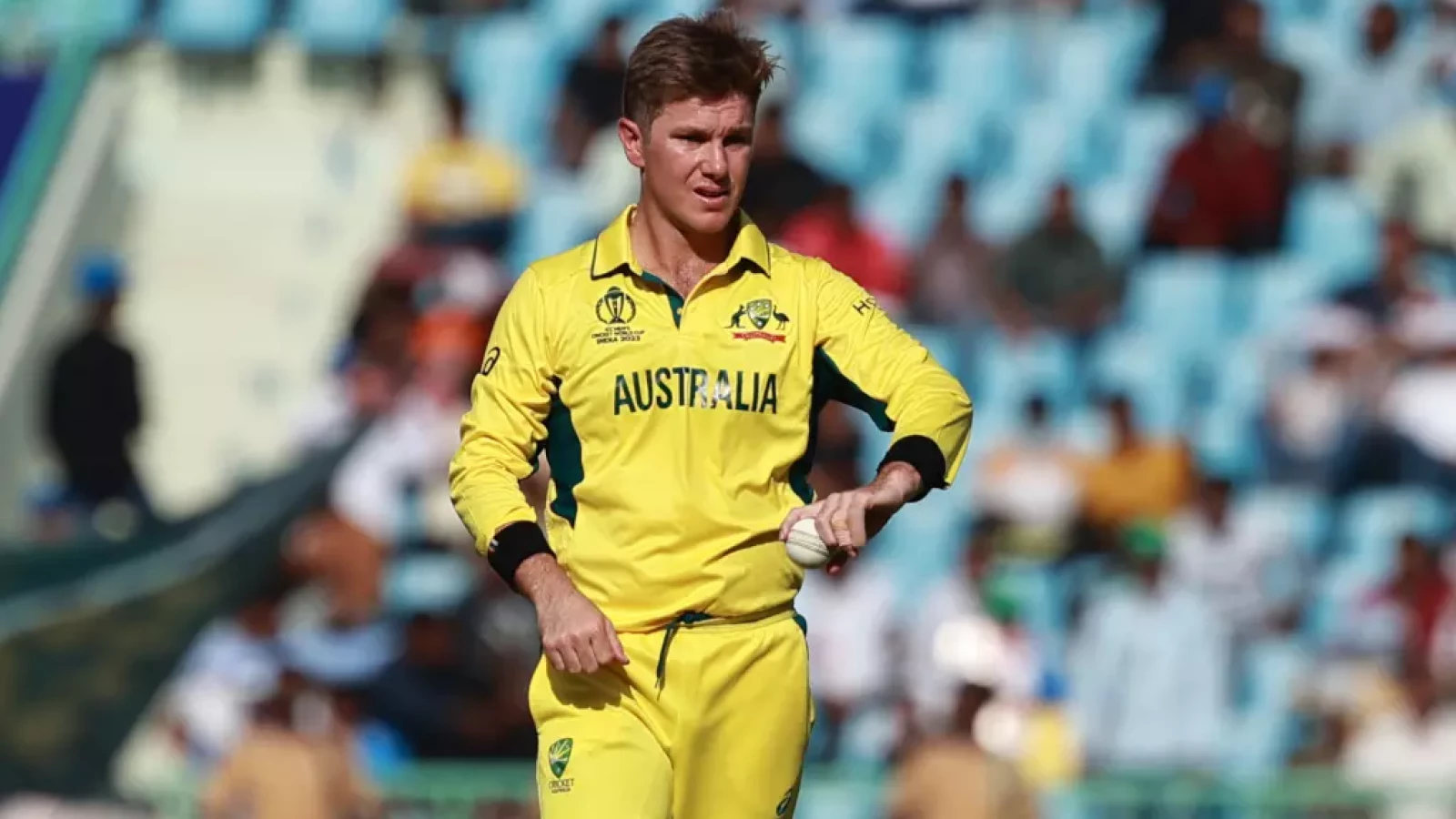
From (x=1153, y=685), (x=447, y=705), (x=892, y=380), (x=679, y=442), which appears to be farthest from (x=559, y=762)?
(x=1153, y=685)

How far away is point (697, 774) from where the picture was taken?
18.0ft

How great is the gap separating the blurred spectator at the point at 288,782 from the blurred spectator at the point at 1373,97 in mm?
7358

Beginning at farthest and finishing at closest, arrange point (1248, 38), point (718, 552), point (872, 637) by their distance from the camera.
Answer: point (1248, 38), point (872, 637), point (718, 552)

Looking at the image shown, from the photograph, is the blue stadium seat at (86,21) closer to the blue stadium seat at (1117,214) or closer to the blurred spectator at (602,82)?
the blurred spectator at (602,82)

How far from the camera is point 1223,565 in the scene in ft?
41.7

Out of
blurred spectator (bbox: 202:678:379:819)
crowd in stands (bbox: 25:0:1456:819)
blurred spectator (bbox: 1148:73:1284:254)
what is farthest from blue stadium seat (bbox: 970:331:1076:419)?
blurred spectator (bbox: 202:678:379:819)

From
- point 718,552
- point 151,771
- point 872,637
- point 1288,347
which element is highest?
point 718,552

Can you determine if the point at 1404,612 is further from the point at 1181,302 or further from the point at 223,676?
the point at 223,676

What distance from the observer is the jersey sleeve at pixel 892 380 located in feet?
17.4

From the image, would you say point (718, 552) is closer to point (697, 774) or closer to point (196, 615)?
point (697, 774)

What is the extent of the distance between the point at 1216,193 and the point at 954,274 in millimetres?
1669

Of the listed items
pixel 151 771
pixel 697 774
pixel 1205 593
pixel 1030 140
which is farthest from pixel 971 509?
pixel 697 774

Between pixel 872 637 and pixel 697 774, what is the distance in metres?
6.66

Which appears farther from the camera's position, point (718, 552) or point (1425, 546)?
point (1425, 546)
